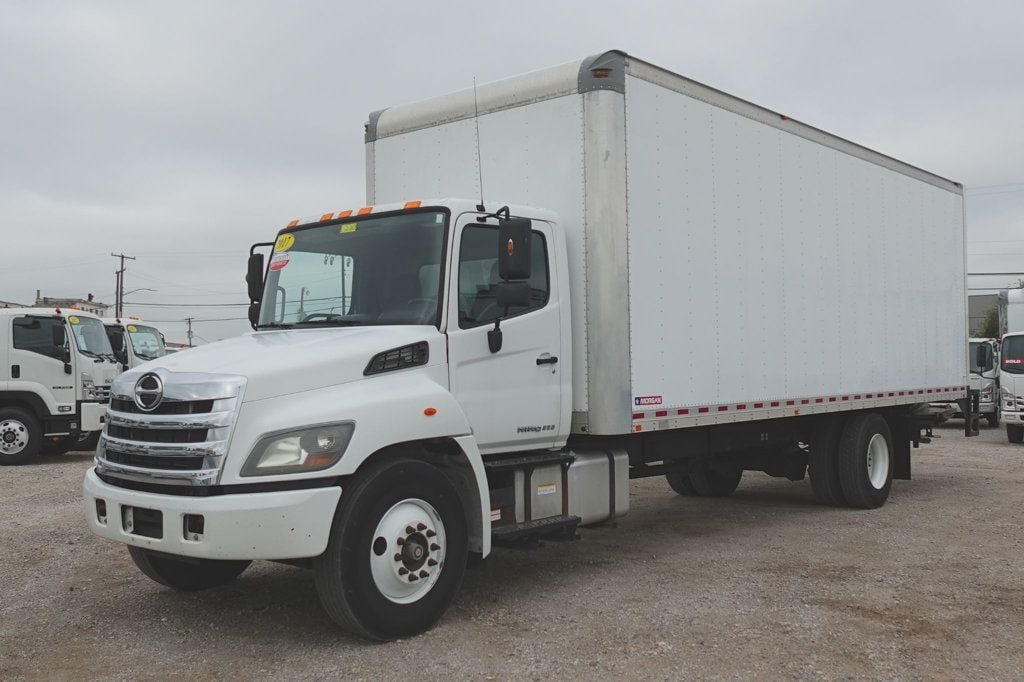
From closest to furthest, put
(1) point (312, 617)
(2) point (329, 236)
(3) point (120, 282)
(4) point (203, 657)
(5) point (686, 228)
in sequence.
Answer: (4) point (203, 657) → (1) point (312, 617) → (2) point (329, 236) → (5) point (686, 228) → (3) point (120, 282)

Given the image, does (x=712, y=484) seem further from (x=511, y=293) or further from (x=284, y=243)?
(x=284, y=243)

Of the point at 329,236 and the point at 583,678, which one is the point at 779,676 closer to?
the point at 583,678

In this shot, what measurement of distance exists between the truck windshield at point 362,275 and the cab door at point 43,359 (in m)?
11.1

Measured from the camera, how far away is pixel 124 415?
17.6ft

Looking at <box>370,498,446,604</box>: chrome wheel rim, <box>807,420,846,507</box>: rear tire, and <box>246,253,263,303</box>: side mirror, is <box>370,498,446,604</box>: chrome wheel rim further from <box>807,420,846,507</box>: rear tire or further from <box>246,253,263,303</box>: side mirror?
<box>807,420,846,507</box>: rear tire

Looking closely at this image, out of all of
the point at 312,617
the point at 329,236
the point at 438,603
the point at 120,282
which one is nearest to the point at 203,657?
the point at 312,617

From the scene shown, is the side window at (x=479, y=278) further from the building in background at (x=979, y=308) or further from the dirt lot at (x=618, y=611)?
the building in background at (x=979, y=308)

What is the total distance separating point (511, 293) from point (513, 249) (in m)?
0.28

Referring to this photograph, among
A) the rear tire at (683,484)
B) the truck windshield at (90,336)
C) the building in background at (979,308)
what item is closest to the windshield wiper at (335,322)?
the rear tire at (683,484)

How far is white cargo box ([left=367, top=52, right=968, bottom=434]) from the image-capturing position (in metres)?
6.79

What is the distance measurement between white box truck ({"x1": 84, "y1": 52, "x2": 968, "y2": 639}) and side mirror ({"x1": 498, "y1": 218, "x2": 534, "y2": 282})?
1 cm

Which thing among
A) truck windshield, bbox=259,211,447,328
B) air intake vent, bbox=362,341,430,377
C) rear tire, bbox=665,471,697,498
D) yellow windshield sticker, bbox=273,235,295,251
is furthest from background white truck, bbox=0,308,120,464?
air intake vent, bbox=362,341,430,377

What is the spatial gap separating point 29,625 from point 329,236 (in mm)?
3198

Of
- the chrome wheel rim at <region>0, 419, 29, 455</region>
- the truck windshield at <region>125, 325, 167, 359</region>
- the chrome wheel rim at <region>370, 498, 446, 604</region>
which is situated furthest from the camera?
the truck windshield at <region>125, 325, 167, 359</region>
